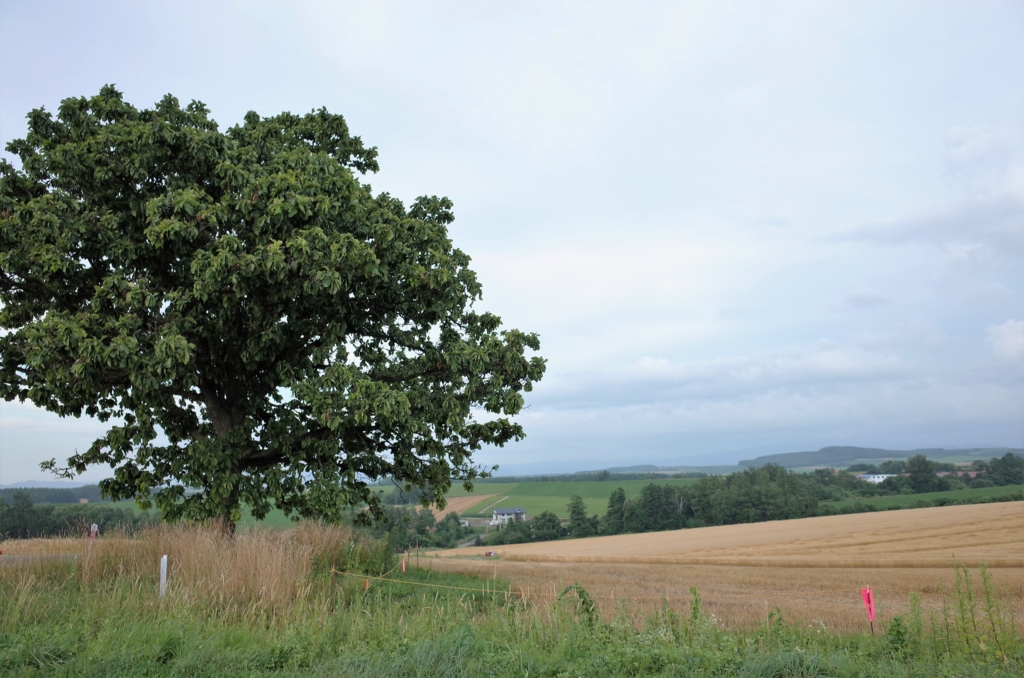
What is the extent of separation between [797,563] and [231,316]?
946 inches

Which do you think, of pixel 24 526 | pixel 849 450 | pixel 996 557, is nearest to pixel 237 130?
pixel 24 526

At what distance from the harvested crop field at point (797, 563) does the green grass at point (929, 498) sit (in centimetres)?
284

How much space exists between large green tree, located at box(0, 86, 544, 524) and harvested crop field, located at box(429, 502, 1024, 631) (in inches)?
160

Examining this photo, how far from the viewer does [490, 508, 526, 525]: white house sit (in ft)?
163

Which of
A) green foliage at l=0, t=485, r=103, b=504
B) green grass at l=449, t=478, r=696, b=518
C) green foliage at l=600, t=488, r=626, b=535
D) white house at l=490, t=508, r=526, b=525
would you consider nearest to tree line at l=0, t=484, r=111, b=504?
green foliage at l=0, t=485, r=103, b=504

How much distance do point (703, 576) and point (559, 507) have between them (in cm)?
3627

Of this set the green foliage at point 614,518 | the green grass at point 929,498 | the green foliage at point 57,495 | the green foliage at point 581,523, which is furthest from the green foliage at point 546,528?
the green foliage at point 57,495

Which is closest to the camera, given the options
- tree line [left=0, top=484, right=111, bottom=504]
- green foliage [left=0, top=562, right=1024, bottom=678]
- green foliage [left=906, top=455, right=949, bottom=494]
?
green foliage [left=0, top=562, right=1024, bottom=678]

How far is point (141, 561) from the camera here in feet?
31.6

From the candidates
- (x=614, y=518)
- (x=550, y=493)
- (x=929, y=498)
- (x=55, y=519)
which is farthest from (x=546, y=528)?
(x=55, y=519)

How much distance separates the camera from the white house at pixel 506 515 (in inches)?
1959

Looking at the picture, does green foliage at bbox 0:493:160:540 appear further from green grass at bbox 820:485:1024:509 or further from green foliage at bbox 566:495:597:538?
green grass at bbox 820:485:1024:509

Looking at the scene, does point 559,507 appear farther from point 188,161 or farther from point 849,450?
point 849,450

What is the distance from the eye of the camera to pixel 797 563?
25328mm
